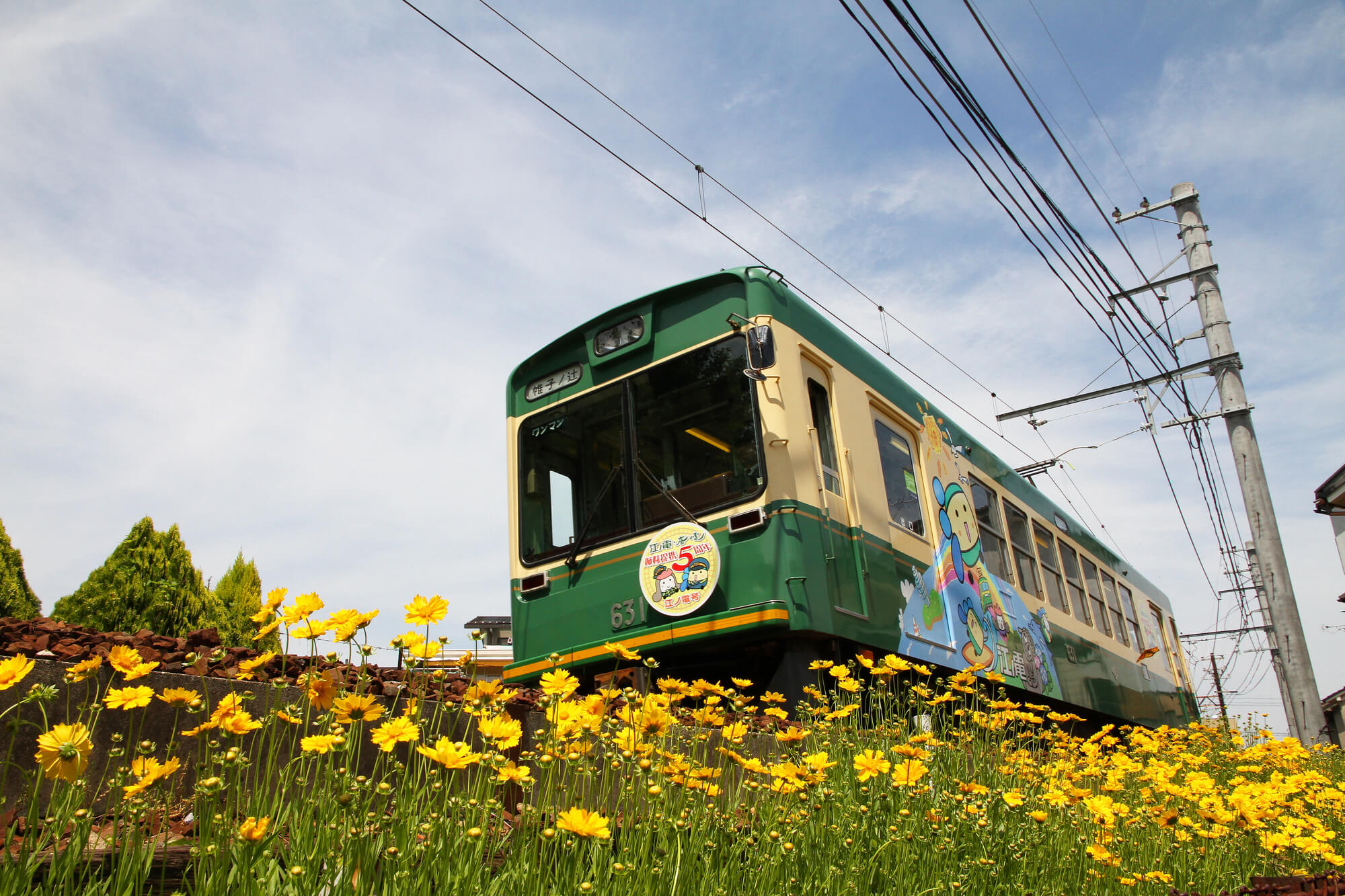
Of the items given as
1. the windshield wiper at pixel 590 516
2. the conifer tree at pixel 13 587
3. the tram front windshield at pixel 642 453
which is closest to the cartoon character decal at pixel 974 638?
the tram front windshield at pixel 642 453

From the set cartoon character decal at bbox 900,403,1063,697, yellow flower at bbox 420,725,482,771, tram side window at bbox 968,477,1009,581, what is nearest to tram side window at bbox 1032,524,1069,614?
cartoon character decal at bbox 900,403,1063,697

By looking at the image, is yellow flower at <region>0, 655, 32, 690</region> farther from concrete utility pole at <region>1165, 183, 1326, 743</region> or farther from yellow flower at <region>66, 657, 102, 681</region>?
concrete utility pole at <region>1165, 183, 1326, 743</region>

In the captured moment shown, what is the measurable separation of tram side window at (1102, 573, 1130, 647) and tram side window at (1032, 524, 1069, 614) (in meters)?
1.93

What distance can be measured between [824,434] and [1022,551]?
11.8 feet

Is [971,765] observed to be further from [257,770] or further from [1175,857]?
[257,770]

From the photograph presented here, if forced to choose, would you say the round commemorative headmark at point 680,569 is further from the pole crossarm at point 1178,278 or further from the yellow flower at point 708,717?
the pole crossarm at point 1178,278

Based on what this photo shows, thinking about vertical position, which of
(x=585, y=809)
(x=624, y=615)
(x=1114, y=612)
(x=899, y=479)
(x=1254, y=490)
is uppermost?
(x=1254, y=490)

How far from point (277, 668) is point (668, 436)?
8.69ft

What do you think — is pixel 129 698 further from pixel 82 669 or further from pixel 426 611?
pixel 426 611

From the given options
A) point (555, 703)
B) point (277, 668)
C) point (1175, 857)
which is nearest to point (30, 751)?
point (277, 668)

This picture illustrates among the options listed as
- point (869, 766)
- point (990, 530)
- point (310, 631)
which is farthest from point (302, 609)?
point (990, 530)

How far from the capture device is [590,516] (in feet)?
16.0

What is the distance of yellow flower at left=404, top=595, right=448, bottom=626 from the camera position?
1845mm

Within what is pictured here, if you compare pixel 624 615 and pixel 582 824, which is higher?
pixel 624 615
